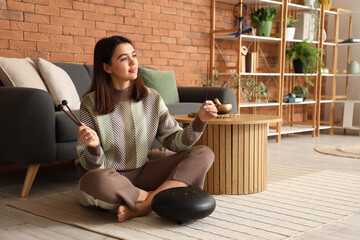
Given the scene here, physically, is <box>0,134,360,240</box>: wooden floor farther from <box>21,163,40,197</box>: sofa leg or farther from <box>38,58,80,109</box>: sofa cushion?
<box>38,58,80,109</box>: sofa cushion

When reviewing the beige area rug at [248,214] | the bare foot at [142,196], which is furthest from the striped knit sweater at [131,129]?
the beige area rug at [248,214]

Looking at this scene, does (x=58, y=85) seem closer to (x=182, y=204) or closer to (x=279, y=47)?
(x=182, y=204)

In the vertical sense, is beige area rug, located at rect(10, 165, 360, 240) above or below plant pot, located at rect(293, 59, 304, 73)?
below

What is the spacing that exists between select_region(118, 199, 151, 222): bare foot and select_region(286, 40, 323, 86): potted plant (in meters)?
3.51

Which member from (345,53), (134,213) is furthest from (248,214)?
(345,53)

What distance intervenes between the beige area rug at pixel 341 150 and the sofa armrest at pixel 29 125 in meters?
2.58

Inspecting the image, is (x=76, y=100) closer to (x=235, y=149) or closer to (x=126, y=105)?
(x=126, y=105)

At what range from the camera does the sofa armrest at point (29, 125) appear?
2.44 meters

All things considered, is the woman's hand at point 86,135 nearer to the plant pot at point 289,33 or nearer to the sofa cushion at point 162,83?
the sofa cushion at point 162,83

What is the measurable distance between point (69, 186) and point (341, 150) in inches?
103

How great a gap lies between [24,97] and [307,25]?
12.5ft

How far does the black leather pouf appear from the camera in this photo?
186 cm

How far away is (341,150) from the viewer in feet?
13.7

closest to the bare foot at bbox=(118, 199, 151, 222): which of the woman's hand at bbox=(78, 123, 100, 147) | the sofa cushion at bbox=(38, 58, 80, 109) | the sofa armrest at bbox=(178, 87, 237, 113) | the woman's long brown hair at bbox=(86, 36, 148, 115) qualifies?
the woman's hand at bbox=(78, 123, 100, 147)
